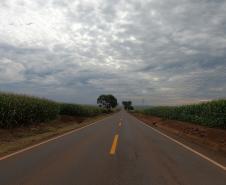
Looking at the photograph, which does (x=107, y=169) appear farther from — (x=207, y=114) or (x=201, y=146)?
(x=207, y=114)

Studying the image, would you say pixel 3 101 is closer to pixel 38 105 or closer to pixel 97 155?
pixel 38 105

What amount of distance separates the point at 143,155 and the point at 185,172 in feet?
8.40

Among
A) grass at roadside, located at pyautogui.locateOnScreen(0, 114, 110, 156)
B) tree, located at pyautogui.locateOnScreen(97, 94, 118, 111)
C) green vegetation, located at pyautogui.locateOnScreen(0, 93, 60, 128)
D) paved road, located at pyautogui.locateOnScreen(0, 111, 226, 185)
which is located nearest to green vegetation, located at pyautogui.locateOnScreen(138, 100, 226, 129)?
paved road, located at pyautogui.locateOnScreen(0, 111, 226, 185)

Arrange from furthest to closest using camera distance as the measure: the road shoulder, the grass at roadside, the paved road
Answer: the grass at roadside, the road shoulder, the paved road

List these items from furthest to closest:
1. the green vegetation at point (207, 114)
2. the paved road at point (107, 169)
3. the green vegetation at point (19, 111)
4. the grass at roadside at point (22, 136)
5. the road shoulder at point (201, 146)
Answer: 1. the green vegetation at point (207, 114)
2. the green vegetation at point (19, 111)
3. the grass at roadside at point (22, 136)
4. the road shoulder at point (201, 146)
5. the paved road at point (107, 169)

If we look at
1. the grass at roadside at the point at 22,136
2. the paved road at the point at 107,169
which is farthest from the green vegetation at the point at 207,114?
the grass at roadside at the point at 22,136

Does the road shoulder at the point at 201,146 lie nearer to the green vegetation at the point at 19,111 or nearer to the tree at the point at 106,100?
the green vegetation at the point at 19,111

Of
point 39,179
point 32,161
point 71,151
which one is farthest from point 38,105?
point 39,179

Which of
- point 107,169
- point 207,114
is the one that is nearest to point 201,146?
point 107,169

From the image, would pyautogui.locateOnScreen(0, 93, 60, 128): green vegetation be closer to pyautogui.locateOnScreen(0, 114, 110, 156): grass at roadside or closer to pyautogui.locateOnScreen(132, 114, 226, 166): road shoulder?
pyautogui.locateOnScreen(0, 114, 110, 156): grass at roadside

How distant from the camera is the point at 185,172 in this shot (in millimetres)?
6461

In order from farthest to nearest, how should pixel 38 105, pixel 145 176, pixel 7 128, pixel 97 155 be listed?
pixel 38 105 → pixel 7 128 → pixel 97 155 → pixel 145 176

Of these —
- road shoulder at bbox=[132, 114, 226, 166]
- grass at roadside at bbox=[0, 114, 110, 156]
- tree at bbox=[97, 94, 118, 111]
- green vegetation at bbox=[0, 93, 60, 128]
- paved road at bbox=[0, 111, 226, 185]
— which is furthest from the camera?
tree at bbox=[97, 94, 118, 111]

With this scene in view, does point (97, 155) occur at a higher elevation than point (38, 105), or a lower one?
lower
